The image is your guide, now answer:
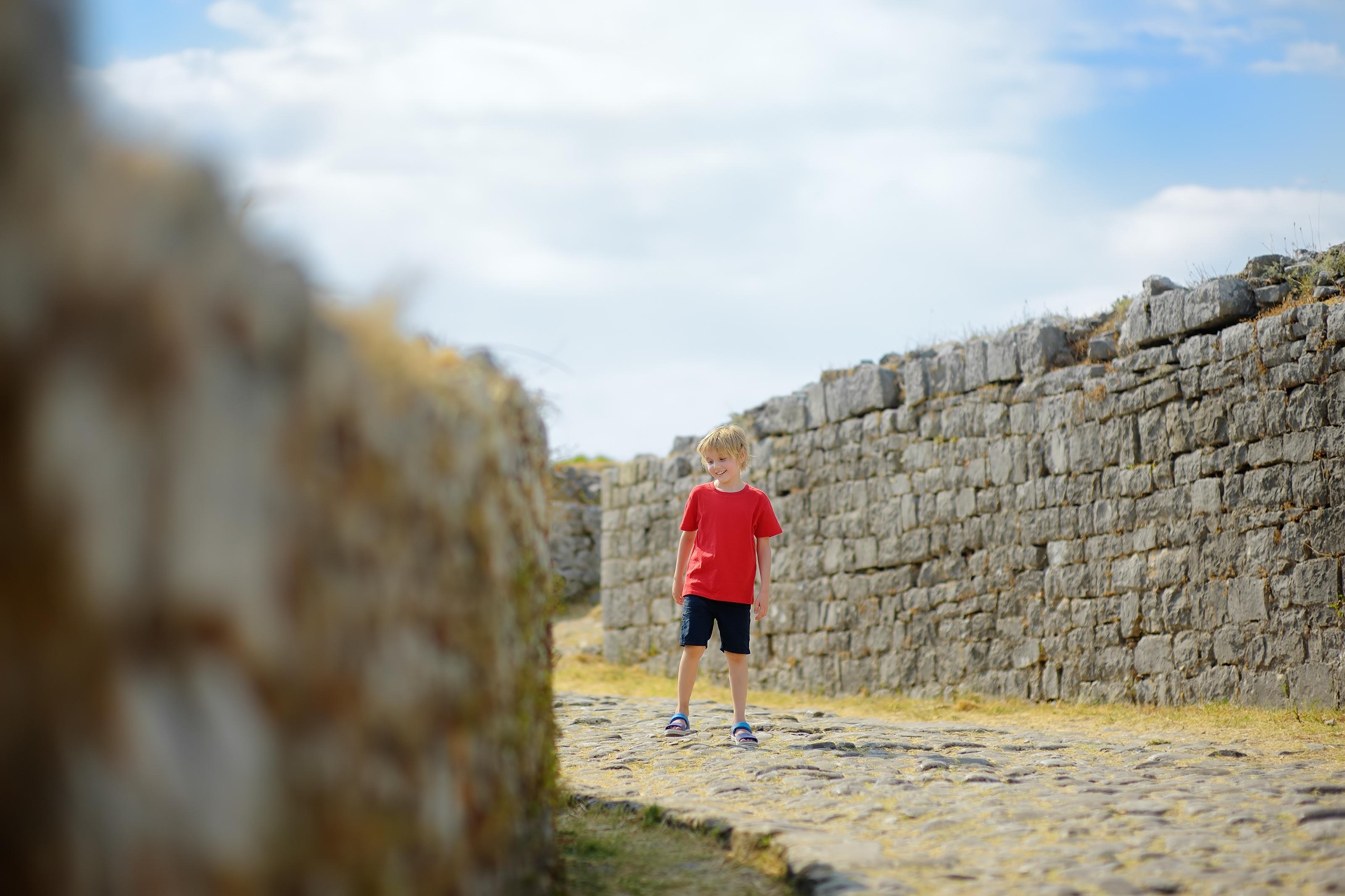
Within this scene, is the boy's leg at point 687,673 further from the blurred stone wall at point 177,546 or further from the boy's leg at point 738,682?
the blurred stone wall at point 177,546

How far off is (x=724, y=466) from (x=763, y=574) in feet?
2.12

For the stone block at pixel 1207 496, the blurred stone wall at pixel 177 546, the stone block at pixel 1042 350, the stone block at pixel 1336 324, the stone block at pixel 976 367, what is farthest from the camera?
the stone block at pixel 976 367

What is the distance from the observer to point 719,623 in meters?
6.13

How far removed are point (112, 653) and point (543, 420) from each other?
2.54m

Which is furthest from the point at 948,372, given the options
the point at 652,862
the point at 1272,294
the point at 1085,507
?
the point at 652,862

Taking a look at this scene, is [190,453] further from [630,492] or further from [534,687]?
[630,492]

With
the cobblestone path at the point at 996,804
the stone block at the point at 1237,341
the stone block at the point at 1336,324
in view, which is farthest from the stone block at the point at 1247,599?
the stone block at the point at 1336,324

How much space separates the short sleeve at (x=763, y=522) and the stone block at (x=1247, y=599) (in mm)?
3358

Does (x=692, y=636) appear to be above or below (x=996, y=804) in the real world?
above

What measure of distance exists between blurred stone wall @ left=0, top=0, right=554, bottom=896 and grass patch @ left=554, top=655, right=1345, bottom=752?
18.0 ft

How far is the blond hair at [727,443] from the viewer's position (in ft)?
20.6

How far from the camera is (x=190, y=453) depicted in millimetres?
1253

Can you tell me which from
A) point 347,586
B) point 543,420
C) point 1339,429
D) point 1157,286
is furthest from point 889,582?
point 347,586

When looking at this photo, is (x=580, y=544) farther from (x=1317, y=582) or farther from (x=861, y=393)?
(x=1317, y=582)
